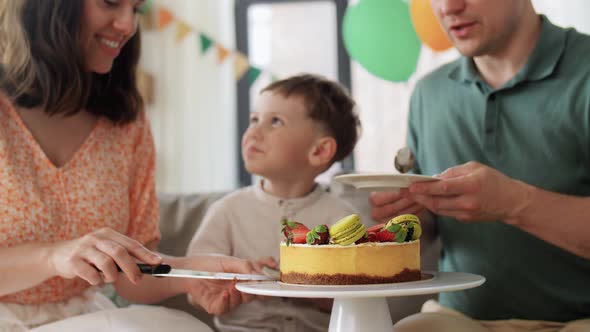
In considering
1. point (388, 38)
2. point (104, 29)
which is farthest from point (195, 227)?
point (388, 38)

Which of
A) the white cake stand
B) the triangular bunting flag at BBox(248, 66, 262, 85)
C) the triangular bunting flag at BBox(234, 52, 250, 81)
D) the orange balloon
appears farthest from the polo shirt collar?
the triangular bunting flag at BBox(234, 52, 250, 81)

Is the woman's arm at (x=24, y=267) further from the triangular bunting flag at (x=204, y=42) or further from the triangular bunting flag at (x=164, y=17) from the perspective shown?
the triangular bunting flag at (x=164, y=17)

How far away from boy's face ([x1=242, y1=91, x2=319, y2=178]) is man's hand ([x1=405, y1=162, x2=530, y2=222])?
1.87 ft

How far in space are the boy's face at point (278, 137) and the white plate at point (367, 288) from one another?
2.09ft

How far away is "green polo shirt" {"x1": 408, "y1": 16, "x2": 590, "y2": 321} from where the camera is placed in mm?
1703

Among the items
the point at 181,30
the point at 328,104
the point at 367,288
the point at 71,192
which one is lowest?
the point at 367,288

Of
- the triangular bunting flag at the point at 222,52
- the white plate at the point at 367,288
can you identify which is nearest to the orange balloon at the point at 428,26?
the white plate at the point at 367,288

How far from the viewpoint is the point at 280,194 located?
2.01m

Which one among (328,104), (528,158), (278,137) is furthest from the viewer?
(328,104)

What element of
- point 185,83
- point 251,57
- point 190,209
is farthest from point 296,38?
point 190,209

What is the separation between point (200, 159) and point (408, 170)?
311 cm

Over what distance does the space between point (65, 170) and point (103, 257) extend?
0.46 metres

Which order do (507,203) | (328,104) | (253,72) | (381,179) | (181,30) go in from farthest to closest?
(181,30), (253,72), (328,104), (507,203), (381,179)

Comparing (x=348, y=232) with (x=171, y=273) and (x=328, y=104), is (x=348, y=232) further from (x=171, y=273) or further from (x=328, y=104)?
(x=328, y=104)
